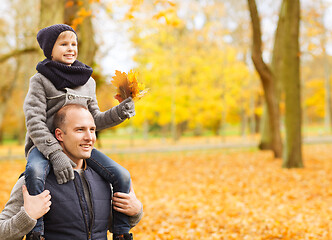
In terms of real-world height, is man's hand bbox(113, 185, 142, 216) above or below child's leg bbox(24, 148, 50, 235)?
below

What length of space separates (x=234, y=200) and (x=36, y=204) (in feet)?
22.0

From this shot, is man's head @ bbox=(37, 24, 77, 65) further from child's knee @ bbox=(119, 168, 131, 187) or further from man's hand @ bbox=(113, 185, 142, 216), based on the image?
man's hand @ bbox=(113, 185, 142, 216)

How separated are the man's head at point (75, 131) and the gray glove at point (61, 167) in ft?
0.27

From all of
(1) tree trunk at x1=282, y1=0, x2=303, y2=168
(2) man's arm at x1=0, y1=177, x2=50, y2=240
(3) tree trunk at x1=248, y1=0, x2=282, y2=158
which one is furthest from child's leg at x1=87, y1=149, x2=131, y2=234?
(3) tree trunk at x1=248, y1=0, x2=282, y2=158

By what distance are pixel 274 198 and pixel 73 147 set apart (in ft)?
22.7

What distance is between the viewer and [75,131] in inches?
89.6

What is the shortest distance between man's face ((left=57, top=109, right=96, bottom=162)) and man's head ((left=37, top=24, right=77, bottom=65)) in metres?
0.40

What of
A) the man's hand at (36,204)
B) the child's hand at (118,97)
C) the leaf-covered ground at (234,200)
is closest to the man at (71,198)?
the man's hand at (36,204)

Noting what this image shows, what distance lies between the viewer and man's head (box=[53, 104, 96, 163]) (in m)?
→ 2.27

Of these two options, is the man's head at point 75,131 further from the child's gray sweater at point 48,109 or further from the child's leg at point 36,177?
the child's leg at point 36,177

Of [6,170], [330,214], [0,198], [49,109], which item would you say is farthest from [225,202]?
[6,170]

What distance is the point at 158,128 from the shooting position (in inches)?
1807

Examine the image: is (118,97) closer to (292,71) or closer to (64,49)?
(64,49)

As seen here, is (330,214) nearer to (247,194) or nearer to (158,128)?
(247,194)
